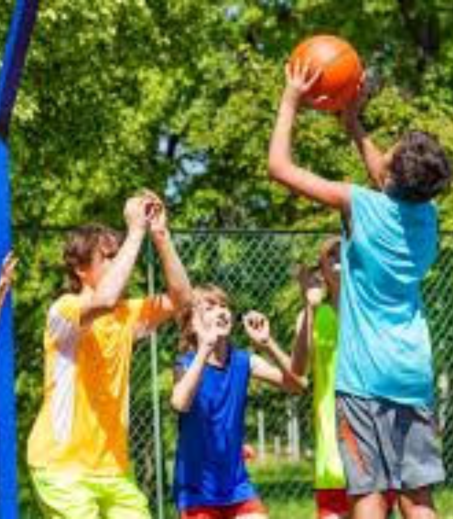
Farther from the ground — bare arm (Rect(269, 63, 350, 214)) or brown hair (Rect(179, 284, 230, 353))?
bare arm (Rect(269, 63, 350, 214))

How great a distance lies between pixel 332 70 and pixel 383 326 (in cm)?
104

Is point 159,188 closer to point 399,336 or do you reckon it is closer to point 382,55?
point 382,55

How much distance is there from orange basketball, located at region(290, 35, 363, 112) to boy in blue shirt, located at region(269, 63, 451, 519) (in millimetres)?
193

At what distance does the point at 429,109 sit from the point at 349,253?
15195mm

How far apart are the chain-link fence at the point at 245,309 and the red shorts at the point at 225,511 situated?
3155 millimetres

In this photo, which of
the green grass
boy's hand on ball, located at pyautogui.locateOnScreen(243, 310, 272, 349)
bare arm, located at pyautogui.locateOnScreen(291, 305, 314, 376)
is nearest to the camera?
Result: boy's hand on ball, located at pyautogui.locateOnScreen(243, 310, 272, 349)

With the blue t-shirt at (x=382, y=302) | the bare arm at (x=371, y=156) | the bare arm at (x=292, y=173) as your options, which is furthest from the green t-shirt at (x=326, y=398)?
the bare arm at (x=292, y=173)

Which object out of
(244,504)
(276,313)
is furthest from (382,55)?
(244,504)

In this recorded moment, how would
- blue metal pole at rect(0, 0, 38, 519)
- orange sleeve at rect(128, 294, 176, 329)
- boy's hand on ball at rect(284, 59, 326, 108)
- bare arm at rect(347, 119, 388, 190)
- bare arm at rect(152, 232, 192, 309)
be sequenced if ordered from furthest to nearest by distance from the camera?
orange sleeve at rect(128, 294, 176, 329) < bare arm at rect(152, 232, 192, 309) < blue metal pole at rect(0, 0, 38, 519) < bare arm at rect(347, 119, 388, 190) < boy's hand on ball at rect(284, 59, 326, 108)

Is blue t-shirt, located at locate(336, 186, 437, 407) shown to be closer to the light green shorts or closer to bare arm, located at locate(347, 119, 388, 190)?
bare arm, located at locate(347, 119, 388, 190)

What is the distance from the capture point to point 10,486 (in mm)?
6285

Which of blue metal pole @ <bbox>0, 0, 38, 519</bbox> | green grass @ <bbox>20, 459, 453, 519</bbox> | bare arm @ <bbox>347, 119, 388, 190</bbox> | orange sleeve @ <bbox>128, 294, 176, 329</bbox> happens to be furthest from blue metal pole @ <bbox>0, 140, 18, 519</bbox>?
green grass @ <bbox>20, 459, 453, 519</bbox>

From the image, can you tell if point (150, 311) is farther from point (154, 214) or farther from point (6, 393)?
point (6, 393)

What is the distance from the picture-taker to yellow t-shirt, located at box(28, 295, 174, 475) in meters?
6.42
